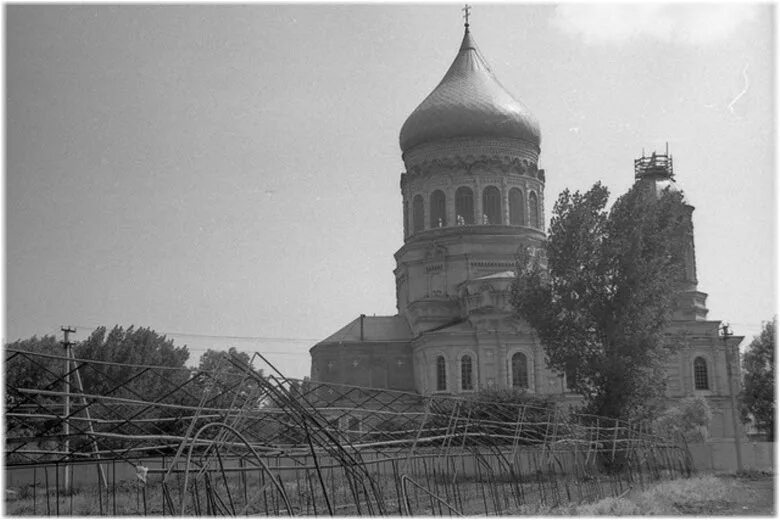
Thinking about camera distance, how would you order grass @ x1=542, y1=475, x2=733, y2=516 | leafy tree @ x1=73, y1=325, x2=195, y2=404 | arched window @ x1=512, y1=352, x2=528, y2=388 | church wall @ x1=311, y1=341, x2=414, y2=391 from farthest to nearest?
church wall @ x1=311, y1=341, x2=414, y2=391 → arched window @ x1=512, y1=352, x2=528, y2=388 → leafy tree @ x1=73, y1=325, x2=195, y2=404 → grass @ x1=542, y1=475, x2=733, y2=516

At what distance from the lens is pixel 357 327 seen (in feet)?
173

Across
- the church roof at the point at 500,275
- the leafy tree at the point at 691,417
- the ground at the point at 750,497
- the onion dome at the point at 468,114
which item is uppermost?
the onion dome at the point at 468,114

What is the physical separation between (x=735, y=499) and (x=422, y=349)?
2386cm

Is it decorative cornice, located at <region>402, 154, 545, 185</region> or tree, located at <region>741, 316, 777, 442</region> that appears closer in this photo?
tree, located at <region>741, 316, 777, 442</region>

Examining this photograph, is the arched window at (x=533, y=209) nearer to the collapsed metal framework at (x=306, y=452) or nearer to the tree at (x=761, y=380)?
the tree at (x=761, y=380)

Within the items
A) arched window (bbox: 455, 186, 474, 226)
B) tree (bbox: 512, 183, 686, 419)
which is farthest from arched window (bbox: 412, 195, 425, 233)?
tree (bbox: 512, 183, 686, 419)

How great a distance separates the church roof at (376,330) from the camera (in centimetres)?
5191

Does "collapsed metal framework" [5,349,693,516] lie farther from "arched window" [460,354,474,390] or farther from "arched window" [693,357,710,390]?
"arched window" [693,357,710,390]

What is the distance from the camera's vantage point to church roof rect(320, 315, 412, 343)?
2044 inches

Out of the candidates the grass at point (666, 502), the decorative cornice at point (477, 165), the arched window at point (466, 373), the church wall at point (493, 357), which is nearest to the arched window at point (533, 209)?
the decorative cornice at point (477, 165)

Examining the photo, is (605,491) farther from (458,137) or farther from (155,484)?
(458,137)

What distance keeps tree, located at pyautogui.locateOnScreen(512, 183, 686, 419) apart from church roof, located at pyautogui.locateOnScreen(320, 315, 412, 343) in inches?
706

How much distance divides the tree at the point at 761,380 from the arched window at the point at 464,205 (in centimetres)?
1595

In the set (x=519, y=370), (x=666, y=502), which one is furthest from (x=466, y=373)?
(x=666, y=502)
